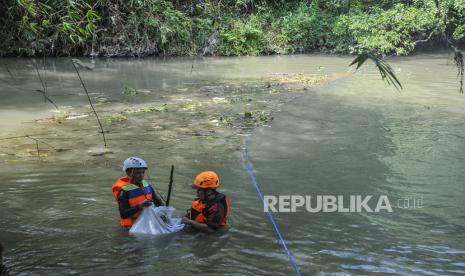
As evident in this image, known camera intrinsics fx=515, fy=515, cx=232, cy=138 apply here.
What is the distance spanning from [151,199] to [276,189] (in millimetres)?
2084

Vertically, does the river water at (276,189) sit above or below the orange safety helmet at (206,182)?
below

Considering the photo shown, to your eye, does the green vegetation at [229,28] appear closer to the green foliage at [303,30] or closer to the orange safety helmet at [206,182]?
the green foliage at [303,30]

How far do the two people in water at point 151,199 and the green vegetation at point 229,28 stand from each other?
1100cm

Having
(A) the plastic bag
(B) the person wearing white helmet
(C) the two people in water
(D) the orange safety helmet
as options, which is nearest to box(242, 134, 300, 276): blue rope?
(C) the two people in water

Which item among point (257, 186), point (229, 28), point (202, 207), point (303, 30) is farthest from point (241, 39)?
point (202, 207)

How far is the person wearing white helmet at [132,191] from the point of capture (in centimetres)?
473

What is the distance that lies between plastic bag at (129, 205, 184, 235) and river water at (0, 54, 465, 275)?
0.30 feet

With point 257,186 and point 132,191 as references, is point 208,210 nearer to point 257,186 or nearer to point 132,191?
point 132,191

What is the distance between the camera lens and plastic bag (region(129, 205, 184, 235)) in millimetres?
4828

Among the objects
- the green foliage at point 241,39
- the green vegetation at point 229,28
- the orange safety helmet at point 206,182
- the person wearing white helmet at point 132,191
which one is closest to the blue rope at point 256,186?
the orange safety helmet at point 206,182

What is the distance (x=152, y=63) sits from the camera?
1852 cm

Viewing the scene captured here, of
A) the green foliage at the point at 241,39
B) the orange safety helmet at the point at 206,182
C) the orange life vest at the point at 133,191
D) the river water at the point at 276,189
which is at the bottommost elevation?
the river water at the point at 276,189

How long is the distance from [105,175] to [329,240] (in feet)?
10.5

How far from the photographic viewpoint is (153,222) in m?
4.85
